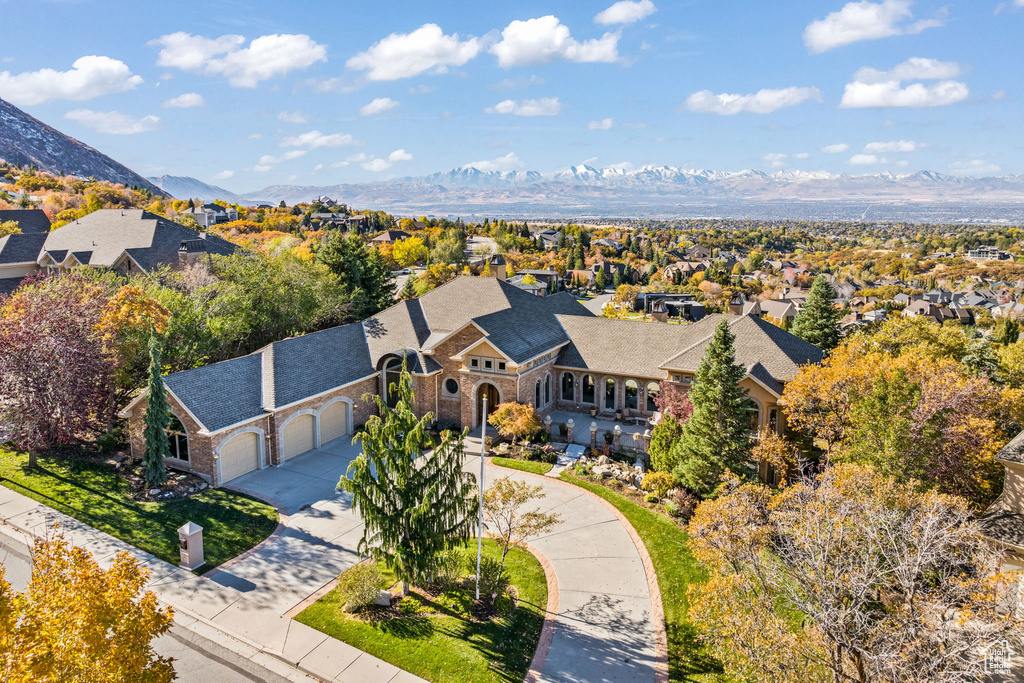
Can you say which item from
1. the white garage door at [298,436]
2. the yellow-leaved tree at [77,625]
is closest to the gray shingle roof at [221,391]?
the white garage door at [298,436]

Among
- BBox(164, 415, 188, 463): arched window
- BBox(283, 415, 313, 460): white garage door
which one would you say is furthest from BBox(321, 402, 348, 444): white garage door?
BBox(164, 415, 188, 463): arched window

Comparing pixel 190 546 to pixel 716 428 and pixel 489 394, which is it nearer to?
pixel 489 394

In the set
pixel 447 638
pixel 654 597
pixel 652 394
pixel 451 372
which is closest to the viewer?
pixel 447 638

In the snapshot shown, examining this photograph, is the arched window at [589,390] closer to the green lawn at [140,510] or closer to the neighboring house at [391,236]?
the green lawn at [140,510]

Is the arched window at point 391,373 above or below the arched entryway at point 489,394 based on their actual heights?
above

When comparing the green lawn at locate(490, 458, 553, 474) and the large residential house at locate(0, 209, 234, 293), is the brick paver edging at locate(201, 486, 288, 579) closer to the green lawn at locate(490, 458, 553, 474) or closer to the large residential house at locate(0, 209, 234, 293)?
the green lawn at locate(490, 458, 553, 474)

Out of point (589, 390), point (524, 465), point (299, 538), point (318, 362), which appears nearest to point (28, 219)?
point (318, 362)
